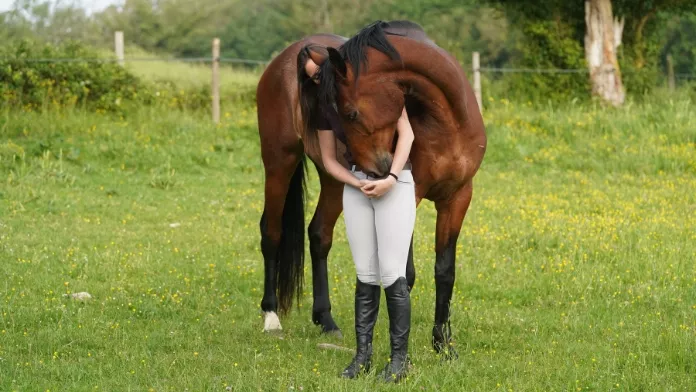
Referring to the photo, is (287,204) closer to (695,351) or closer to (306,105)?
(306,105)

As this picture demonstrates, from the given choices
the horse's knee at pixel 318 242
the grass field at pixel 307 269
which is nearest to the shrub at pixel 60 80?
the grass field at pixel 307 269

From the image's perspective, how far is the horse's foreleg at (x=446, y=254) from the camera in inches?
207

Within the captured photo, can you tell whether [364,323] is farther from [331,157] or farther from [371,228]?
[331,157]

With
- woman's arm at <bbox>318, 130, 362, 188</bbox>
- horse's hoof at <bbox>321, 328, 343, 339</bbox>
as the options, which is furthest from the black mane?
horse's hoof at <bbox>321, 328, 343, 339</bbox>

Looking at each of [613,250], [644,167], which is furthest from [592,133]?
[613,250]

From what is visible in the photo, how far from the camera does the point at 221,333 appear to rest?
6.02 meters

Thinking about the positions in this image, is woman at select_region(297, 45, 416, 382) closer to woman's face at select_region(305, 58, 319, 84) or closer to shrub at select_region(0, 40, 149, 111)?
woman's face at select_region(305, 58, 319, 84)

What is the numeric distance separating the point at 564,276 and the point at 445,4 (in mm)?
46134

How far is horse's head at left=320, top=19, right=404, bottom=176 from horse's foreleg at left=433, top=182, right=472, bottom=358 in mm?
878

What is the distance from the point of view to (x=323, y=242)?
637cm

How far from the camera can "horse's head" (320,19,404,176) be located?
4406 millimetres

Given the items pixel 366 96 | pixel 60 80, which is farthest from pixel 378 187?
pixel 60 80

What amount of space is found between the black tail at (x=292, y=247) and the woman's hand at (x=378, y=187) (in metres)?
2.02

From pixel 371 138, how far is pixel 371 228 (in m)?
0.56
